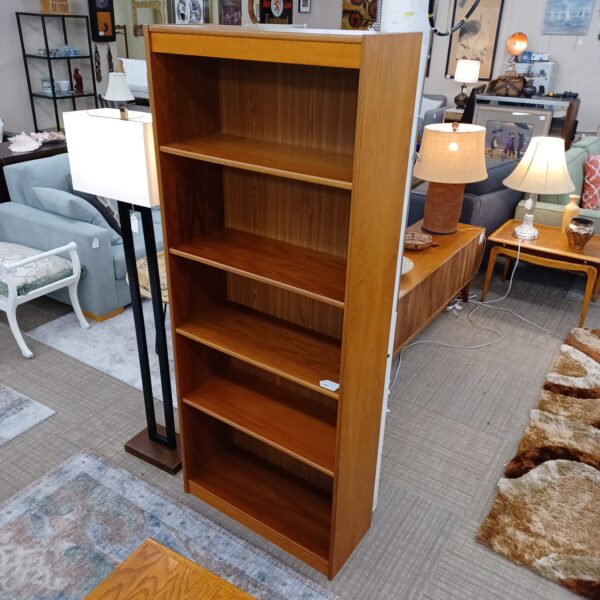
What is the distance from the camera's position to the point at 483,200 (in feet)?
12.8

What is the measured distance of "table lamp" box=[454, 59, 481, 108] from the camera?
7242 mm

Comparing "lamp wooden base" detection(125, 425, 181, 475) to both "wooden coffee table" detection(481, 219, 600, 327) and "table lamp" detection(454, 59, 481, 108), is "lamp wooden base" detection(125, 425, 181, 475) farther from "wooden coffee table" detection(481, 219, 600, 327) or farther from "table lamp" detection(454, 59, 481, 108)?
"table lamp" detection(454, 59, 481, 108)

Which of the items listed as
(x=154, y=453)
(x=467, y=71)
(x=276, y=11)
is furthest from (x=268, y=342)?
(x=276, y=11)

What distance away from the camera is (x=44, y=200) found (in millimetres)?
3582

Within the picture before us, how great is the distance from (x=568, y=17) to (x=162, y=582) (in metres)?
7.70

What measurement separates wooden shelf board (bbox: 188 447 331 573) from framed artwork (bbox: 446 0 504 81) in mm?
7039

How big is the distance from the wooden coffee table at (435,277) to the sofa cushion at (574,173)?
855 millimetres

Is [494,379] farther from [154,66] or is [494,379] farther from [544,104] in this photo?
[544,104]

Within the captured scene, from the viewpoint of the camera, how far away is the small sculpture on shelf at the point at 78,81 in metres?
7.03

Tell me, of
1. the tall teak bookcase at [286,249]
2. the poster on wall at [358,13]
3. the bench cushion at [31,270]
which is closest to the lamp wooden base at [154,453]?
the tall teak bookcase at [286,249]

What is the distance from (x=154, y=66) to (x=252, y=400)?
118 cm

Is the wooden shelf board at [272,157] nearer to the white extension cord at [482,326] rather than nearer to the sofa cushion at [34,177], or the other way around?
the white extension cord at [482,326]

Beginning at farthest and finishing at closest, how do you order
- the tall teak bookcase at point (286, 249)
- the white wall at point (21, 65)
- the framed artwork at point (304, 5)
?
the framed artwork at point (304, 5) → the white wall at point (21, 65) → the tall teak bookcase at point (286, 249)

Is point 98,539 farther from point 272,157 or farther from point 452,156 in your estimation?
point 452,156
